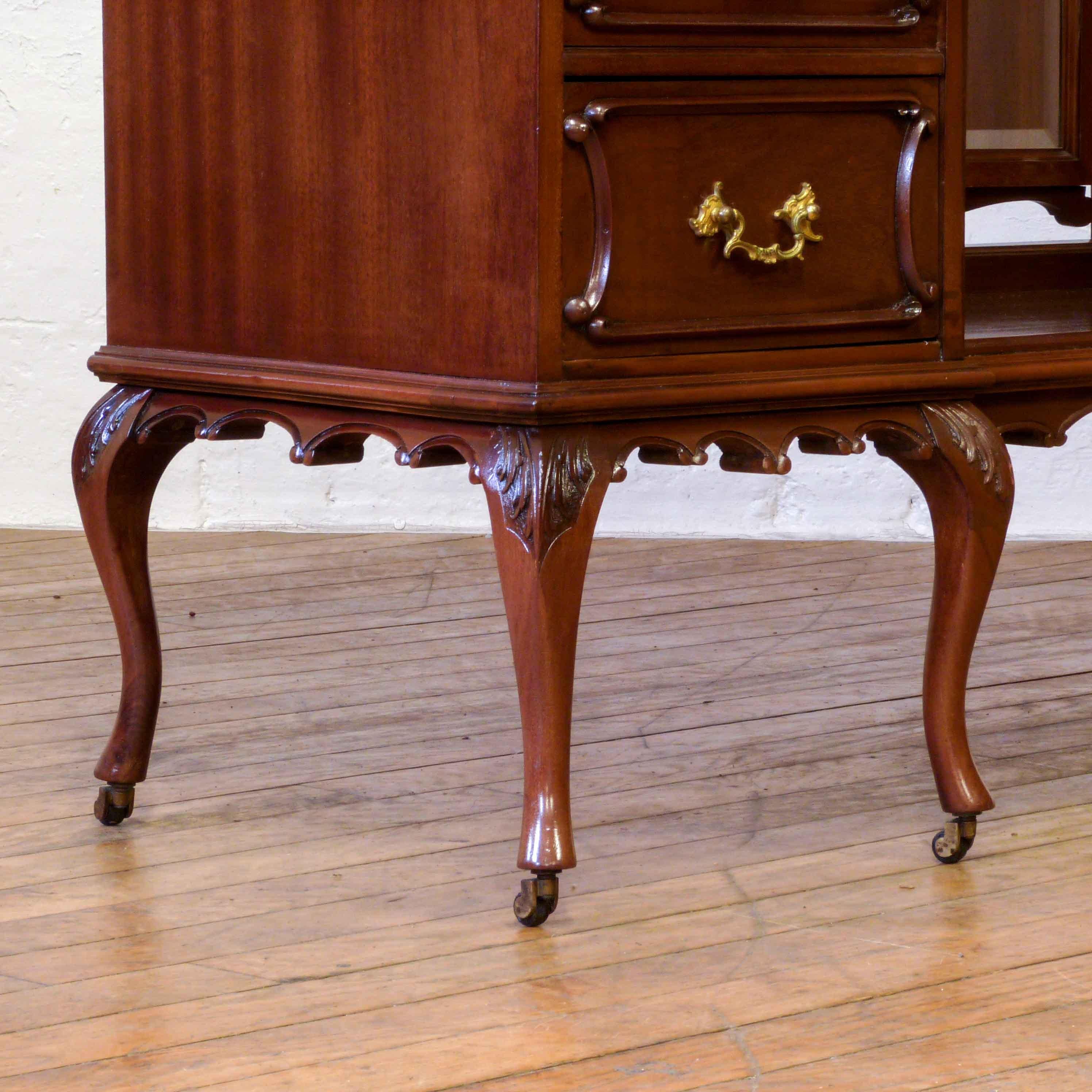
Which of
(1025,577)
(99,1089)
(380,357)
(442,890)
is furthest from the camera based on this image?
(1025,577)

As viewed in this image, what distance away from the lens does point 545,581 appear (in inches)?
55.1

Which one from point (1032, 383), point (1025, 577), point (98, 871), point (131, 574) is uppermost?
point (1032, 383)

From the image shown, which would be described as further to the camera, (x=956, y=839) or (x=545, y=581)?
(x=956, y=839)

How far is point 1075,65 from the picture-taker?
73.8 inches

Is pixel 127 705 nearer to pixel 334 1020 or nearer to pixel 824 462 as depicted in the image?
pixel 334 1020

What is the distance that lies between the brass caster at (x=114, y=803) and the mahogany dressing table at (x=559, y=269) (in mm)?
253

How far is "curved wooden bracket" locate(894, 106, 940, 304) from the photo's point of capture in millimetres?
1486

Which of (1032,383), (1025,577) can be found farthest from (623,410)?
(1025,577)

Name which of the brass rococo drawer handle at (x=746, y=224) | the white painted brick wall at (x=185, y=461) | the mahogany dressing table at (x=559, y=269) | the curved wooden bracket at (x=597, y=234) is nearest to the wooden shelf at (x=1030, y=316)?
the mahogany dressing table at (x=559, y=269)

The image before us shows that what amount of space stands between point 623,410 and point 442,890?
499mm

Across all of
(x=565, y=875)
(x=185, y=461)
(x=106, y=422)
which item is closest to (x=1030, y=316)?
(x=565, y=875)

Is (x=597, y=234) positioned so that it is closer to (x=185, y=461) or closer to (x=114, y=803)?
(x=114, y=803)

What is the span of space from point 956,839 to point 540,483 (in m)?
0.59

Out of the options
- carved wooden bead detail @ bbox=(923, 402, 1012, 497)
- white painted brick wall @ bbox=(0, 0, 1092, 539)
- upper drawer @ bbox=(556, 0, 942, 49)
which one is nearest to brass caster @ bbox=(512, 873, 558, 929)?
carved wooden bead detail @ bbox=(923, 402, 1012, 497)
